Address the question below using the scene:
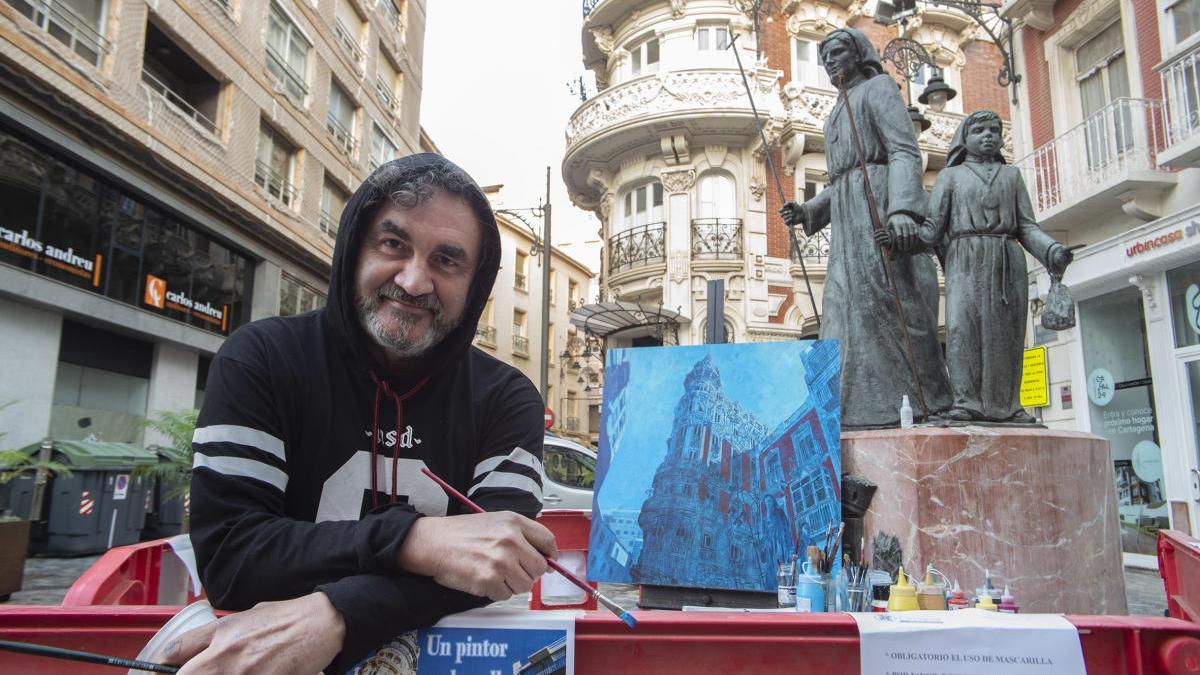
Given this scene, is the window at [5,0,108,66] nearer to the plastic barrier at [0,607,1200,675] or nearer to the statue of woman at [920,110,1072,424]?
the statue of woman at [920,110,1072,424]

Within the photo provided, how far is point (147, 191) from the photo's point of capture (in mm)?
12672

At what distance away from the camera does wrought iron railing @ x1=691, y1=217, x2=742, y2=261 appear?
19500 mm

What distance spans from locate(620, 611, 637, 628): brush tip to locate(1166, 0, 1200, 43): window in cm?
1305

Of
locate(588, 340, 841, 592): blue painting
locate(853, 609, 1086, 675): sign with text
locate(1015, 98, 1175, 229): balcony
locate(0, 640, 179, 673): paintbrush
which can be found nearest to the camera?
locate(0, 640, 179, 673): paintbrush

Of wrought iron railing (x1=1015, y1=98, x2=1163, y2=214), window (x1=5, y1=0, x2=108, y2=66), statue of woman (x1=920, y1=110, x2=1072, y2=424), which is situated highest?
window (x1=5, y1=0, x2=108, y2=66)

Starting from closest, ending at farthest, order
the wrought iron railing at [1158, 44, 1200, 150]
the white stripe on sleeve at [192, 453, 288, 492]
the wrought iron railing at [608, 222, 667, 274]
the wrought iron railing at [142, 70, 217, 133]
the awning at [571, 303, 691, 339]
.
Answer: the white stripe on sleeve at [192, 453, 288, 492], the wrought iron railing at [1158, 44, 1200, 150], the wrought iron railing at [142, 70, 217, 133], the awning at [571, 303, 691, 339], the wrought iron railing at [608, 222, 667, 274]

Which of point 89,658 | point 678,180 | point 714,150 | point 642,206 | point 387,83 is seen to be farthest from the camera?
point 387,83

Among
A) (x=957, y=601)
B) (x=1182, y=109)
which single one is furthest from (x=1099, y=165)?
(x=957, y=601)

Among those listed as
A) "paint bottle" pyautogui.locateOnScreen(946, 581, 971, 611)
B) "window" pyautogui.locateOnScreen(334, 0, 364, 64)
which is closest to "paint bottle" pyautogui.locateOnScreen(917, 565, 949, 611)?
"paint bottle" pyautogui.locateOnScreen(946, 581, 971, 611)

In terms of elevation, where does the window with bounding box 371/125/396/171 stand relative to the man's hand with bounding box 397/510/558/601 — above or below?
above

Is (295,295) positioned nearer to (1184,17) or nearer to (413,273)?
(413,273)

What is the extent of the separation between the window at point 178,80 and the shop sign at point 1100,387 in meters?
17.1

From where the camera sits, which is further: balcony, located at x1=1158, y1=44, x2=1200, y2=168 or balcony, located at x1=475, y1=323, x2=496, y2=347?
balcony, located at x1=475, y1=323, x2=496, y2=347

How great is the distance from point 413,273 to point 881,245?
350 cm
